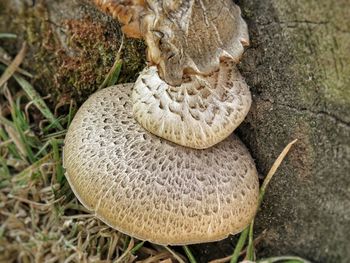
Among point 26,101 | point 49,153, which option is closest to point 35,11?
point 26,101

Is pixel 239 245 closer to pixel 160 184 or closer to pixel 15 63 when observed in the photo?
pixel 160 184

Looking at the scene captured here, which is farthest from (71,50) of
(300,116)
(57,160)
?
(300,116)

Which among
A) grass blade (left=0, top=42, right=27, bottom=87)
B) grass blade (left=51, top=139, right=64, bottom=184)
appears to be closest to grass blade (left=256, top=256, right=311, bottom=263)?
grass blade (left=51, top=139, right=64, bottom=184)

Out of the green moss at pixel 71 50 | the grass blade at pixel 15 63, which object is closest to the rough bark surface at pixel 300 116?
the green moss at pixel 71 50

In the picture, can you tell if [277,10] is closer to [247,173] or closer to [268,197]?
[247,173]

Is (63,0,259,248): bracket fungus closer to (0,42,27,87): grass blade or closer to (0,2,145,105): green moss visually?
(0,2,145,105): green moss

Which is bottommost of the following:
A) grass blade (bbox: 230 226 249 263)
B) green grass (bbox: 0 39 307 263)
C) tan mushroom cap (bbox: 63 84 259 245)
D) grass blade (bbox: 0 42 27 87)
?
grass blade (bbox: 230 226 249 263)

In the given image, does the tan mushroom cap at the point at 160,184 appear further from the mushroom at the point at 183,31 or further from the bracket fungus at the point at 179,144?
the mushroom at the point at 183,31
